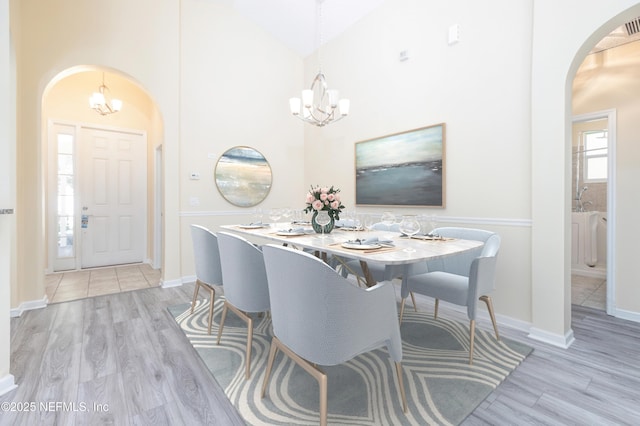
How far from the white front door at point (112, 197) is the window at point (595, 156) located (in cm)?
765

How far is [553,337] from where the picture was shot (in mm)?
2268

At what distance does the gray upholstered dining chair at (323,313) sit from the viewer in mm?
1209

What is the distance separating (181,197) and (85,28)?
212 cm

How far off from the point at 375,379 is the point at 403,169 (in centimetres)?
235

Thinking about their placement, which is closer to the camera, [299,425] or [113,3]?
[299,425]

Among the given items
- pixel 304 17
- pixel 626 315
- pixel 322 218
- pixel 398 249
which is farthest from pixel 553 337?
pixel 304 17

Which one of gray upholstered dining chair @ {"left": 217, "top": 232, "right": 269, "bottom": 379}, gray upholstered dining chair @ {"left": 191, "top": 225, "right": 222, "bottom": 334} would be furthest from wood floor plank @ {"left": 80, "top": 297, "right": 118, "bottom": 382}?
gray upholstered dining chair @ {"left": 217, "top": 232, "right": 269, "bottom": 379}

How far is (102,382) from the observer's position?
177 centimetres

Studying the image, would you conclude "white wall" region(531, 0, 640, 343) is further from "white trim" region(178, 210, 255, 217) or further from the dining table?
"white trim" region(178, 210, 255, 217)

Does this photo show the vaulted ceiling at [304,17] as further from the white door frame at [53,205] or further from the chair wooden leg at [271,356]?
the chair wooden leg at [271,356]

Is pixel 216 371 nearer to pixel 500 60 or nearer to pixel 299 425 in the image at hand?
pixel 299 425

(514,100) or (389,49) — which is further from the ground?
(389,49)

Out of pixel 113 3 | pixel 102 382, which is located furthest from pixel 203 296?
pixel 113 3

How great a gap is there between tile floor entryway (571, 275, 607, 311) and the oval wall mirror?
426 cm
